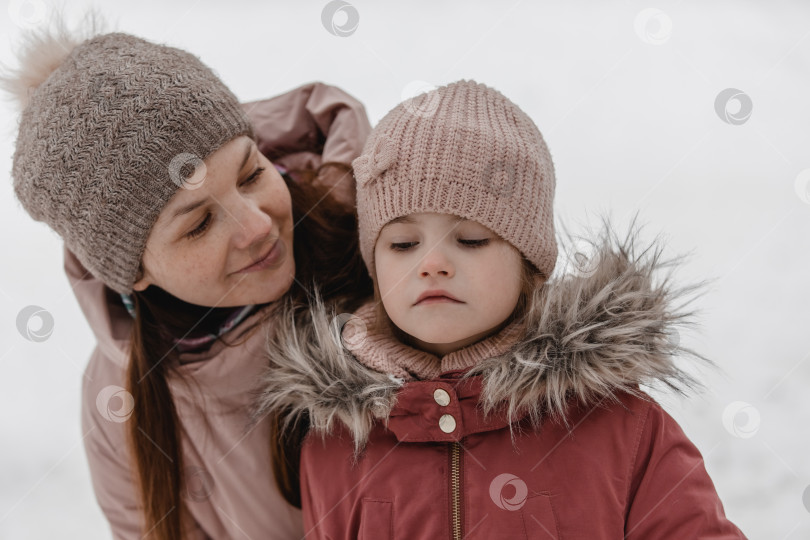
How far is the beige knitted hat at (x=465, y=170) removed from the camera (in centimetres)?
116

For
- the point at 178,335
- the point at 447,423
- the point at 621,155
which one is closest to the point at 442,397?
the point at 447,423

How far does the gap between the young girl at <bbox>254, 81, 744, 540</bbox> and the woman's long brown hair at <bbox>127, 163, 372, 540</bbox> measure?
18cm

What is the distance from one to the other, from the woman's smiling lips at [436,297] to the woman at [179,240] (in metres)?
0.29

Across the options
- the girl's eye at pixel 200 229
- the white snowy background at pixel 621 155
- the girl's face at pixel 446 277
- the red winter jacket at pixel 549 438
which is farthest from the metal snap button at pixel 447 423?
the white snowy background at pixel 621 155

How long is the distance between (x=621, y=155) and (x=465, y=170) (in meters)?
1.01

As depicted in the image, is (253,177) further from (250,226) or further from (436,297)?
(436,297)

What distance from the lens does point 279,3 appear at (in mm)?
2344

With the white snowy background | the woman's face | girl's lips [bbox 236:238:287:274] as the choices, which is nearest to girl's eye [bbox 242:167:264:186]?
the woman's face

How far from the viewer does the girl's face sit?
1.12 meters

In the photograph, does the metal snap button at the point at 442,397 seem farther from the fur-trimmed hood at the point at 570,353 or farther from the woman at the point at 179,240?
the woman at the point at 179,240

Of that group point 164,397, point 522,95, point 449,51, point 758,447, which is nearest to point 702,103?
point 522,95

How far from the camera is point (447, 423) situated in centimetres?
115

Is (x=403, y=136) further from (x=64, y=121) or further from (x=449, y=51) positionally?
(x=449, y=51)

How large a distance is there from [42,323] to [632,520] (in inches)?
58.4
